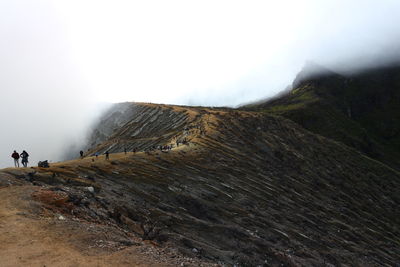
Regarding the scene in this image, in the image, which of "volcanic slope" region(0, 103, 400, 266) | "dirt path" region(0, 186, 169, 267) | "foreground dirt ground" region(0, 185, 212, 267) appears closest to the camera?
"dirt path" region(0, 186, 169, 267)

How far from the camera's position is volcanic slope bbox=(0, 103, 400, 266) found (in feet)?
124

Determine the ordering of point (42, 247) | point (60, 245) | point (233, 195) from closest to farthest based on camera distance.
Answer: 1. point (42, 247)
2. point (60, 245)
3. point (233, 195)

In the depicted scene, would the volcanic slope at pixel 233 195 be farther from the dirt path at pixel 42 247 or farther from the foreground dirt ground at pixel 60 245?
the dirt path at pixel 42 247

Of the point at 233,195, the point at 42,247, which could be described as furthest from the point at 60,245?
the point at 233,195

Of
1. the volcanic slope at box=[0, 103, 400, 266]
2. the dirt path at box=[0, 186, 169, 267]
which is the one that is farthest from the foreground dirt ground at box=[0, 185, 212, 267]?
the volcanic slope at box=[0, 103, 400, 266]

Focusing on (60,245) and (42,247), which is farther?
(60,245)

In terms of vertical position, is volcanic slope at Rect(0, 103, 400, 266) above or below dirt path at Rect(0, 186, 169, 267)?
below

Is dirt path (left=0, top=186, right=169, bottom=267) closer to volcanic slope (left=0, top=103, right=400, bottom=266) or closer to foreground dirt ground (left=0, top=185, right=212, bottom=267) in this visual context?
foreground dirt ground (left=0, top=185, right=212, bottom=267)

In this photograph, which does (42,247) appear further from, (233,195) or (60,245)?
(233,195)

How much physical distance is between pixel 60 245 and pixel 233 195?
128 feet

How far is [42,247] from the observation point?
23.7 meters

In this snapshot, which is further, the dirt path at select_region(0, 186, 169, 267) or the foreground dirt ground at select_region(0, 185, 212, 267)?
the foreground dirt ground at select_region(0, 185, 212, 267)

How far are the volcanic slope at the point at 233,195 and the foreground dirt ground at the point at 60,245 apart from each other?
2.25 m

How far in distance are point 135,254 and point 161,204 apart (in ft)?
72.1
